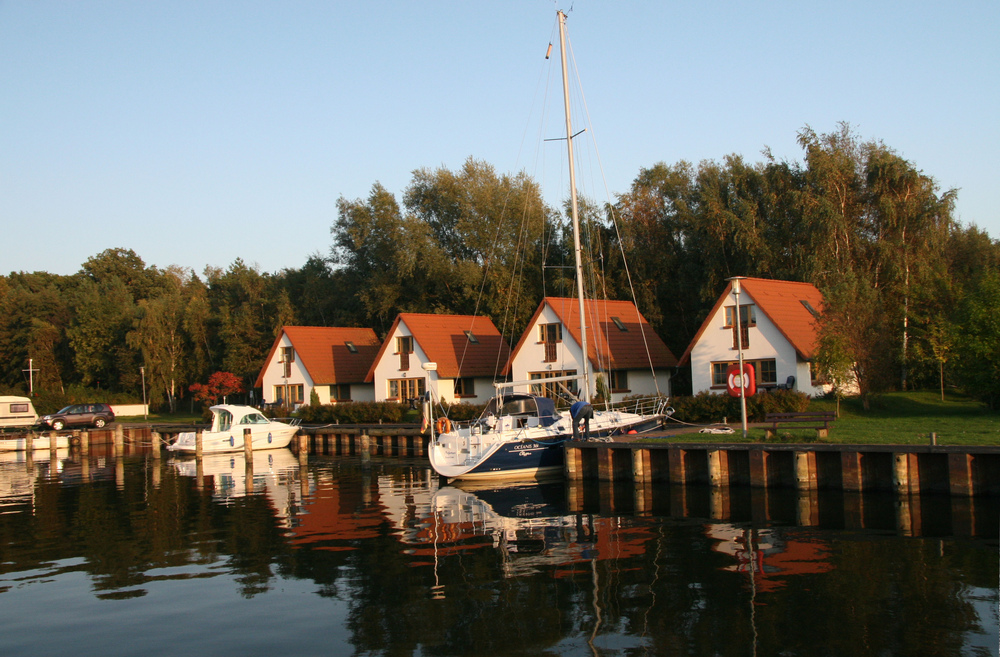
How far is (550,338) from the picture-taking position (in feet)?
143

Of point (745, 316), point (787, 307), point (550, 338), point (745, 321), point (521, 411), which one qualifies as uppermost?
point (787, 307)

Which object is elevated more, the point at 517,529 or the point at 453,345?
the point at 453,345

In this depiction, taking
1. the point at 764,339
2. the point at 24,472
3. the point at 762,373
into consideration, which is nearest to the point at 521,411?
the point at 762,373

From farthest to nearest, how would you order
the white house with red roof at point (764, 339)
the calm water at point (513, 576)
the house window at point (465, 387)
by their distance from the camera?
the house window at point (465, 387) < the white house with red roof at point (764, 339) < the calm water at point (513, 576)

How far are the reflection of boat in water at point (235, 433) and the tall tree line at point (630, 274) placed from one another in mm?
15339

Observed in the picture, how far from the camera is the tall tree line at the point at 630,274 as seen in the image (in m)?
38.2

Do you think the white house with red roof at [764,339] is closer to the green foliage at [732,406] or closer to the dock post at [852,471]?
the green foliage at [732,406]

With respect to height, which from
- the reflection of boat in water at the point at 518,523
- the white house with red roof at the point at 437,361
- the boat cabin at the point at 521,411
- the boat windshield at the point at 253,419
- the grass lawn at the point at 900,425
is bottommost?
the reflection of boat in water at the point at 518,523

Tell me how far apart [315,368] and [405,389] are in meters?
7.02

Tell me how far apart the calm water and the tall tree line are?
13.7 meters

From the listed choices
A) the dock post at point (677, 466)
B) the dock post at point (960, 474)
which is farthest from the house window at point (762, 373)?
the dock post at point (960, 474)

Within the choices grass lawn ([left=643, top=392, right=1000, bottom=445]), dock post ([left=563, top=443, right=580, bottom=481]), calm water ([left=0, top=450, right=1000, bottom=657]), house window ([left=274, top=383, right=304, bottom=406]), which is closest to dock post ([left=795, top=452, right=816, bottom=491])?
calm water ([left=0, top=450, right=1000, bottom=657])

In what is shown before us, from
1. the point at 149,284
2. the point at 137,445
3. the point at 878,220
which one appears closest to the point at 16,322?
the point at 149,284

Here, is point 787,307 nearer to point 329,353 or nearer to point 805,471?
point 805,471
